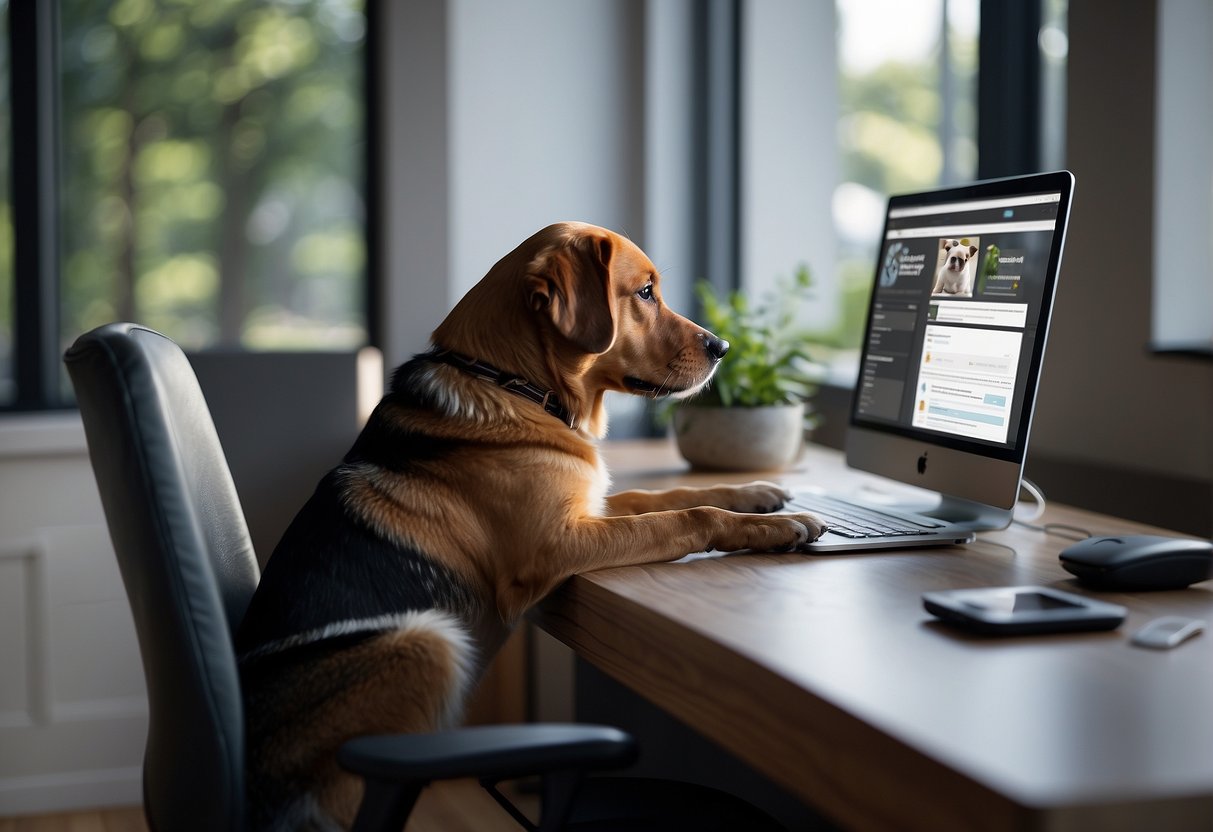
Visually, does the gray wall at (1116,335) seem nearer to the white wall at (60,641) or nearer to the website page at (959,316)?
the website page at (959,316)

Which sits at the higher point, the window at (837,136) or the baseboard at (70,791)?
the window at (837,136)

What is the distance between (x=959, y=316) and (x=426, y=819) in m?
1.83

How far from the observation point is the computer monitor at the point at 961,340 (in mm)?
1509

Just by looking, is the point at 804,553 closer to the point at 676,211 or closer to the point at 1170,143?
the point at 1170,143

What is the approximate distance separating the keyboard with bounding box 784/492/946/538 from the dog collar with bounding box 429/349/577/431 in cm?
40

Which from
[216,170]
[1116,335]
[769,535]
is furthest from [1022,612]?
[216,170]

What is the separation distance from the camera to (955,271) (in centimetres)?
168

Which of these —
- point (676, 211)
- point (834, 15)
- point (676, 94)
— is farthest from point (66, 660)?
point (834, 15)

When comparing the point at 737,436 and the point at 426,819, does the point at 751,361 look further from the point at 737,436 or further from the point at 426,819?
the point at 426,819

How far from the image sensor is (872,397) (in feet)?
6.14

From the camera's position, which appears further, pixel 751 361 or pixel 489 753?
pixel 751 361

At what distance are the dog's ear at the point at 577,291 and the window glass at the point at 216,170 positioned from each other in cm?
199

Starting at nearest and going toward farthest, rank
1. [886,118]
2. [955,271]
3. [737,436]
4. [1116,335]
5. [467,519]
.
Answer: [467,519]
[955,271]
[1116,335]
[737,436]
[886,118]

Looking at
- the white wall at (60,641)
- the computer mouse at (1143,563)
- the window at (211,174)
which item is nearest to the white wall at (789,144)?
the window at (211,174)
